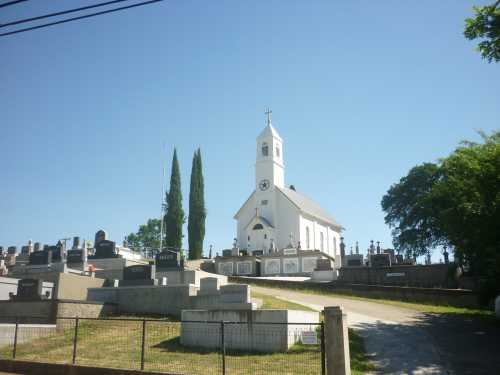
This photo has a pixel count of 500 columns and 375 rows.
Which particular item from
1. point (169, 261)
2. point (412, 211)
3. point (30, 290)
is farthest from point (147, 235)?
point (30, 290)

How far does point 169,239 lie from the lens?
167ft

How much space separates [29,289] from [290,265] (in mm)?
24938

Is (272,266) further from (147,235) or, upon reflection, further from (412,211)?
(147,235)

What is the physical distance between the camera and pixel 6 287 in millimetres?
21266

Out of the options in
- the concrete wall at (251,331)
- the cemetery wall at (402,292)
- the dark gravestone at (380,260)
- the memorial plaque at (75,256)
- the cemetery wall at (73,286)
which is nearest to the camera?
the concrete wall at (251,331)

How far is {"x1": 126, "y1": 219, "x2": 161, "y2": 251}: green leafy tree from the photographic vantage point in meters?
75.2

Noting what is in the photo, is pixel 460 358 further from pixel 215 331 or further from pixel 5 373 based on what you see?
pixel 5 373

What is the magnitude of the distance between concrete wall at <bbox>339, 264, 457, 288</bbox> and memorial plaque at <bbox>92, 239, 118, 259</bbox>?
52.3ft

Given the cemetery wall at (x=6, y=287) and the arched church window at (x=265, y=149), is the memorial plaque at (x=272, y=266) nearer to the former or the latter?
the arched church window at (x=265, y=149)

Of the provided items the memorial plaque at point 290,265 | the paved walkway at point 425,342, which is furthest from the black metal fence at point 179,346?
the memorial plaque at point 290,265

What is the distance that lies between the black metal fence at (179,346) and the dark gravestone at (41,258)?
46.5ft

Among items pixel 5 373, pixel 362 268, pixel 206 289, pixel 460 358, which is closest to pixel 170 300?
pixel 206 289

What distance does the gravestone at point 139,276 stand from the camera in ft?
72.8

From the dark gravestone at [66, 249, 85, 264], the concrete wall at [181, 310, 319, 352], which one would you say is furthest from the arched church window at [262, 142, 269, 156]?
the concrete wall at [181, 310, 319, 352]
